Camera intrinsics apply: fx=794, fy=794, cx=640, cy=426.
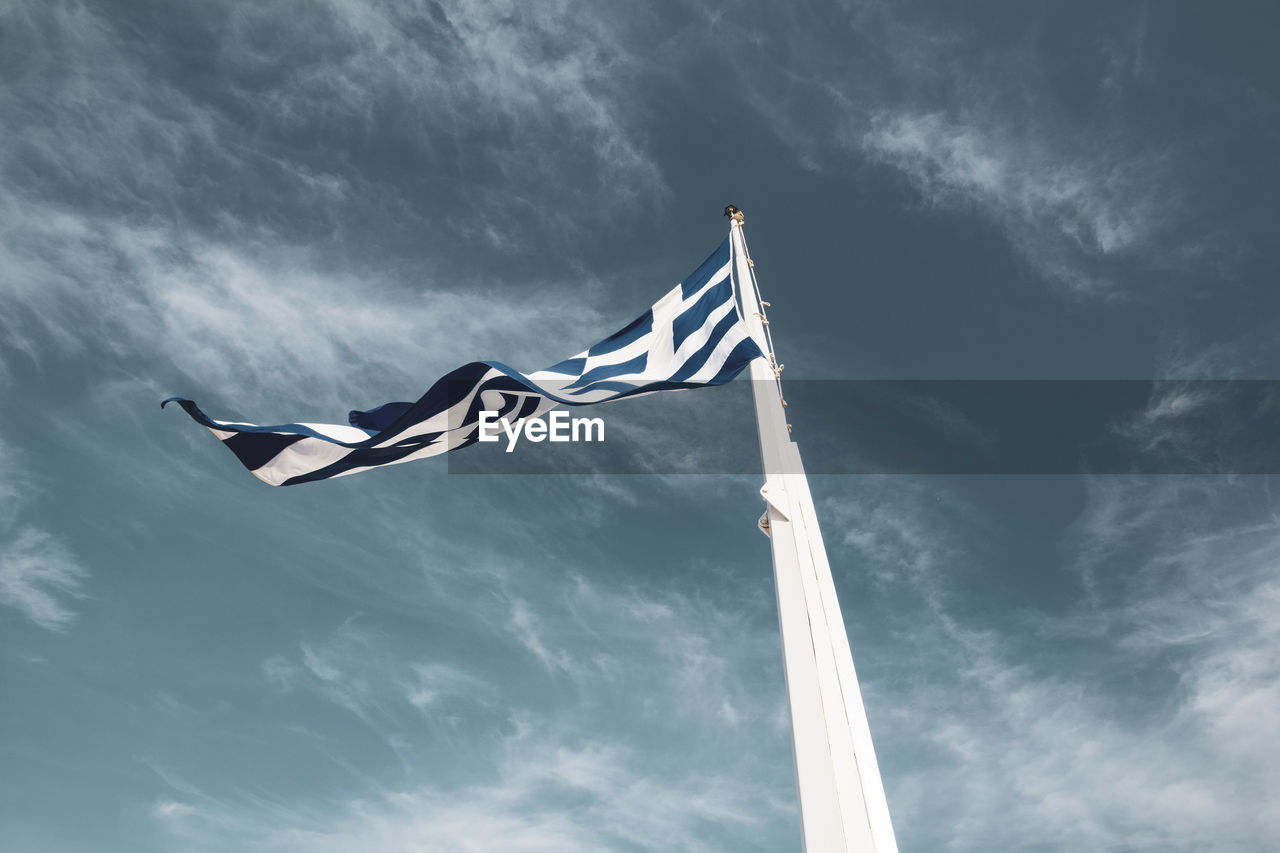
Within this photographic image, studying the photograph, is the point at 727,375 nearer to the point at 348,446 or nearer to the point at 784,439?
the point at 784,439

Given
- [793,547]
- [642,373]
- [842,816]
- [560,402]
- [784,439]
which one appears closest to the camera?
[842,816]

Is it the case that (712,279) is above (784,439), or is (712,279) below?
above

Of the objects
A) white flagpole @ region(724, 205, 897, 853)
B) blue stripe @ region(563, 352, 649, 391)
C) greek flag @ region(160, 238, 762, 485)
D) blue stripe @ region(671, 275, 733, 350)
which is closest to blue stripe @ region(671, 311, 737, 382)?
greek flag @ region(160, 238, 762, 485)

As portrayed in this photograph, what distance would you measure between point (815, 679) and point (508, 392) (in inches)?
280

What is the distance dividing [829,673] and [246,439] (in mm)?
9750

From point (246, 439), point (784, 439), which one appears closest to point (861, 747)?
point (784, 439)

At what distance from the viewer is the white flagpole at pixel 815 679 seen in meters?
7.73

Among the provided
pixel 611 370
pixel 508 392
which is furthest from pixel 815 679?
pixel 508 392

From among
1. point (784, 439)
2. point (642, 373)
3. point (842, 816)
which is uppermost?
point (642, 373)

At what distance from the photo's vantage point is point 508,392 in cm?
1336

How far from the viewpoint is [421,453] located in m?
13.9

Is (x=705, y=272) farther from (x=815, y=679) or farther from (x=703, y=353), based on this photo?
(x=815, y=679)

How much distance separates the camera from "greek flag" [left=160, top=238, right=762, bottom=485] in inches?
500

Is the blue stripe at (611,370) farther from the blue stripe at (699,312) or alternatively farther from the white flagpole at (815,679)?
the white flagpole at (815,679)
